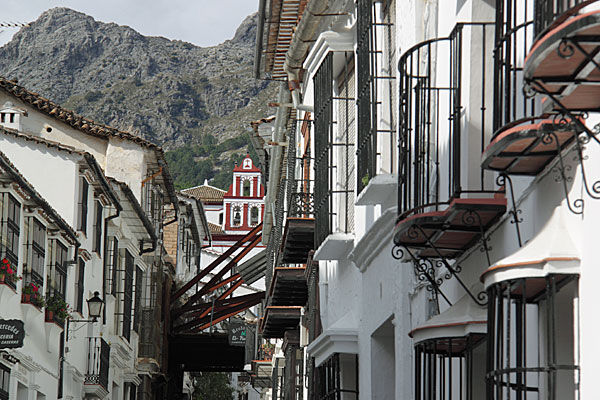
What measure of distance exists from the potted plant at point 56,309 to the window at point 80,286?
2.31 metres

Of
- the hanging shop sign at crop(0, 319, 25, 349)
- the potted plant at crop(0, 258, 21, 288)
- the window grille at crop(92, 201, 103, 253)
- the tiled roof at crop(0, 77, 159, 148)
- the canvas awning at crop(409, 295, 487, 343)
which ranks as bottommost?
the canvas awning at crop(409, 295, 487, 343)

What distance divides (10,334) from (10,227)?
2.33m

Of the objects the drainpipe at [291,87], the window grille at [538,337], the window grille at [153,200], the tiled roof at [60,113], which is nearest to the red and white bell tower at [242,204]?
the window grille at [153,200]

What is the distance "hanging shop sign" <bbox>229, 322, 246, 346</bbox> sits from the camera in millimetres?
37875

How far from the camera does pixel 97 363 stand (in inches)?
1110

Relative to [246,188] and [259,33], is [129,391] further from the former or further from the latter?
[246,188]

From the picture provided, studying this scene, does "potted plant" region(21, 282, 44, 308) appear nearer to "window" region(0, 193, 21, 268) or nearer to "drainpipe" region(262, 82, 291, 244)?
"window" region(0, 193, 21, 268)

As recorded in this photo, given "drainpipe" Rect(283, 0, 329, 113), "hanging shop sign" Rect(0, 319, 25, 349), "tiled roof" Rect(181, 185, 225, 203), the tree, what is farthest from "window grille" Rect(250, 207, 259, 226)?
"hanging shop sign" Rect(0, 319, 25, 349)

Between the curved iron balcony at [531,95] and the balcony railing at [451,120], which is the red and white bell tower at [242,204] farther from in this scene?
the curved iron balcony at [531,95]

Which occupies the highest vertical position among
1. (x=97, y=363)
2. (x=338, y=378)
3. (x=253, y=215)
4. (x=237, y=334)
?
(x=253, y=215)

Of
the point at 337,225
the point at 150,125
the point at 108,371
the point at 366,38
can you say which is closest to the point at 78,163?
the point at 108,371

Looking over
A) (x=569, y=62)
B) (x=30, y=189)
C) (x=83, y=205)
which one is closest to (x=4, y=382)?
(x=30, y=189)

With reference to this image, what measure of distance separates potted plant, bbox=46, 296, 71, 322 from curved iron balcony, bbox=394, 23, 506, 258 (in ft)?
48.0

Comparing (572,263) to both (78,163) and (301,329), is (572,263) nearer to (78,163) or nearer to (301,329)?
(301,329)
